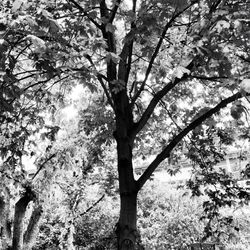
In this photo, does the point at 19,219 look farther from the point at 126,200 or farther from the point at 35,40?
the point at 35,40

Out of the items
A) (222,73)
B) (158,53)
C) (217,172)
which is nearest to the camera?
(222,73)

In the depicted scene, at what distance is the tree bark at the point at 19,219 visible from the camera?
38.2 ft

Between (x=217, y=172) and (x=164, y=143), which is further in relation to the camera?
(x=164, y=143)

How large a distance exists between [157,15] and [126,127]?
74.4 inches

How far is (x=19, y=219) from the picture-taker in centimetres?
1175

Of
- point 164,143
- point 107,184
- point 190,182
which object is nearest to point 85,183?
point 107,184

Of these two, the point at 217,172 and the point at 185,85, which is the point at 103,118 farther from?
the point at 217,172

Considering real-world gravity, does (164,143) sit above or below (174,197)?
below

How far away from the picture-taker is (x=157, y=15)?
4.75 meters

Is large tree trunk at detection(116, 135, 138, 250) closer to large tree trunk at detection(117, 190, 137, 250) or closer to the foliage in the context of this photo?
large tree trunk at detection(117, 190, 137, 250)

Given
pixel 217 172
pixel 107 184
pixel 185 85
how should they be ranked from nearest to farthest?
pixel 217 172, pixel 185 85, pixel 107 184

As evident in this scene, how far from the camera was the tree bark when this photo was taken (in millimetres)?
11648

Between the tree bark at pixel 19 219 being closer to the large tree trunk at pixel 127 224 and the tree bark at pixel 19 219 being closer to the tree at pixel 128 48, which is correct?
the tree at pixel 128 48

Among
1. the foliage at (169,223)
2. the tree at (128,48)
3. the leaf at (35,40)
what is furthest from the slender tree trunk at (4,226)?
the foliage at (169,223)
